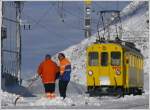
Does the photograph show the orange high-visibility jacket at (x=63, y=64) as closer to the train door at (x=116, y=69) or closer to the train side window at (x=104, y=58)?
the train door at (x=116, y=69)

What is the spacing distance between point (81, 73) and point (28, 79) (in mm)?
16323

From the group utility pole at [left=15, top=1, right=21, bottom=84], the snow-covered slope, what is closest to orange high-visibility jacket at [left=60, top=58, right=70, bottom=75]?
utility pole at [left=15, top=1, right=21, bottom=84]

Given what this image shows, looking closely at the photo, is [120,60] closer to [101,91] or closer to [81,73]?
[101,91]

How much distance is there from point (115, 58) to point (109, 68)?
0.47 m

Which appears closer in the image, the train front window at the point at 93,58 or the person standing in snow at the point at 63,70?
the person standing in snow at the point at 63,70

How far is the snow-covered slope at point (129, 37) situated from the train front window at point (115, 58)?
30.8 m

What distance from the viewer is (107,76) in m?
28.3

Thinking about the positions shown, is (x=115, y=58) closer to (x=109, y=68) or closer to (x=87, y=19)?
(x=109, y=68)

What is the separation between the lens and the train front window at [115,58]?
91.5ft

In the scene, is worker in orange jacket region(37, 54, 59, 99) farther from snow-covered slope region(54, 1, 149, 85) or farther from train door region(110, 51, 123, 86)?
snow-covered slope region(54, 1, 149, 85)

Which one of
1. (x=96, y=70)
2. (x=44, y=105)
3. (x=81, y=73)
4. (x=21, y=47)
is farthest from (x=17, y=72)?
(x=44, y=105)

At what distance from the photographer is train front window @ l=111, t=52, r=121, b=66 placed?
27.9m

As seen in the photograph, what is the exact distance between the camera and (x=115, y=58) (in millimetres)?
27953

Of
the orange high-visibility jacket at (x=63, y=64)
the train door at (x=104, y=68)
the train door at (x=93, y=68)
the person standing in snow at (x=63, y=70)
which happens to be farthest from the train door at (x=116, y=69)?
the orange high-visibility jacket at (x=63, y=64)
